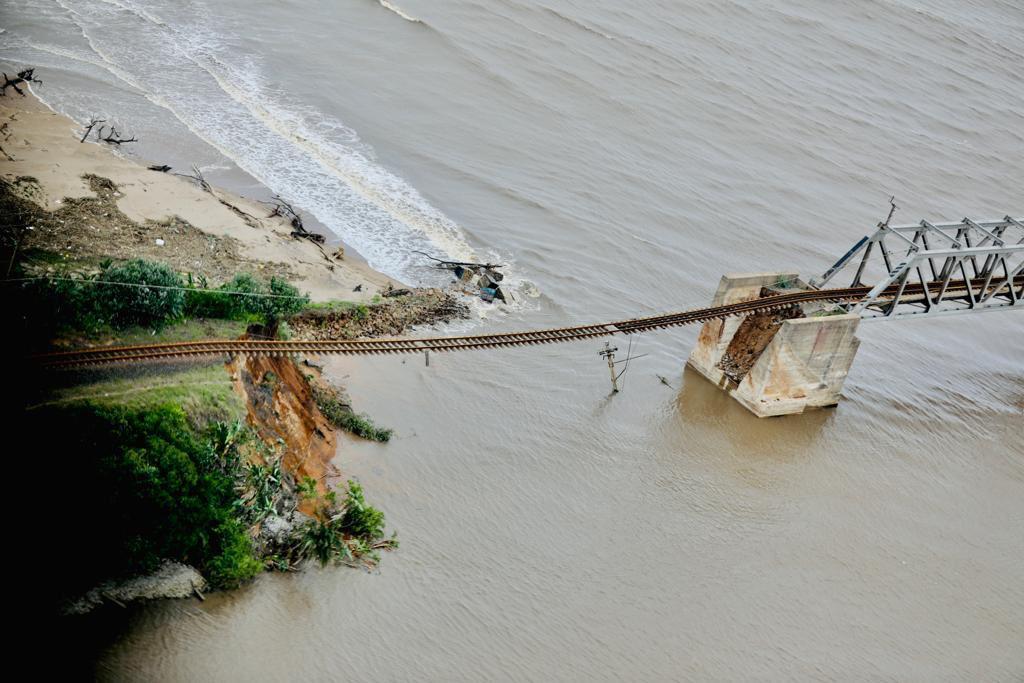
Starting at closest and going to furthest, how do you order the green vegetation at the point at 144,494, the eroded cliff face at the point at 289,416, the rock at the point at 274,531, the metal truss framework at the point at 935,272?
the green vegetation at the point at 144,494, the rock at the point at 274,531, the eroded cliff face at the point at 289,416, the metal truss framework at the point at 935,272

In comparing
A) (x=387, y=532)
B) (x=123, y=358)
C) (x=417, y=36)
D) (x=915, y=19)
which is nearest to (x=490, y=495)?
(x=387, y=532)

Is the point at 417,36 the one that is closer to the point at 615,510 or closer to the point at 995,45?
the point at 615,510

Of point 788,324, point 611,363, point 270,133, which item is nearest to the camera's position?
point 788,324

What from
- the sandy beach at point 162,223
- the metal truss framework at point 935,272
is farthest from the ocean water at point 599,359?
the metal truss framework at point 935,272

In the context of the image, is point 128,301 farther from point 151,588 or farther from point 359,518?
point 359,518

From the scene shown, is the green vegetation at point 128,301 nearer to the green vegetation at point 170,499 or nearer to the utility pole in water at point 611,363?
the green vegetation at point 170,499

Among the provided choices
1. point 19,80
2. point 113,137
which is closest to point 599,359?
point 113,137
